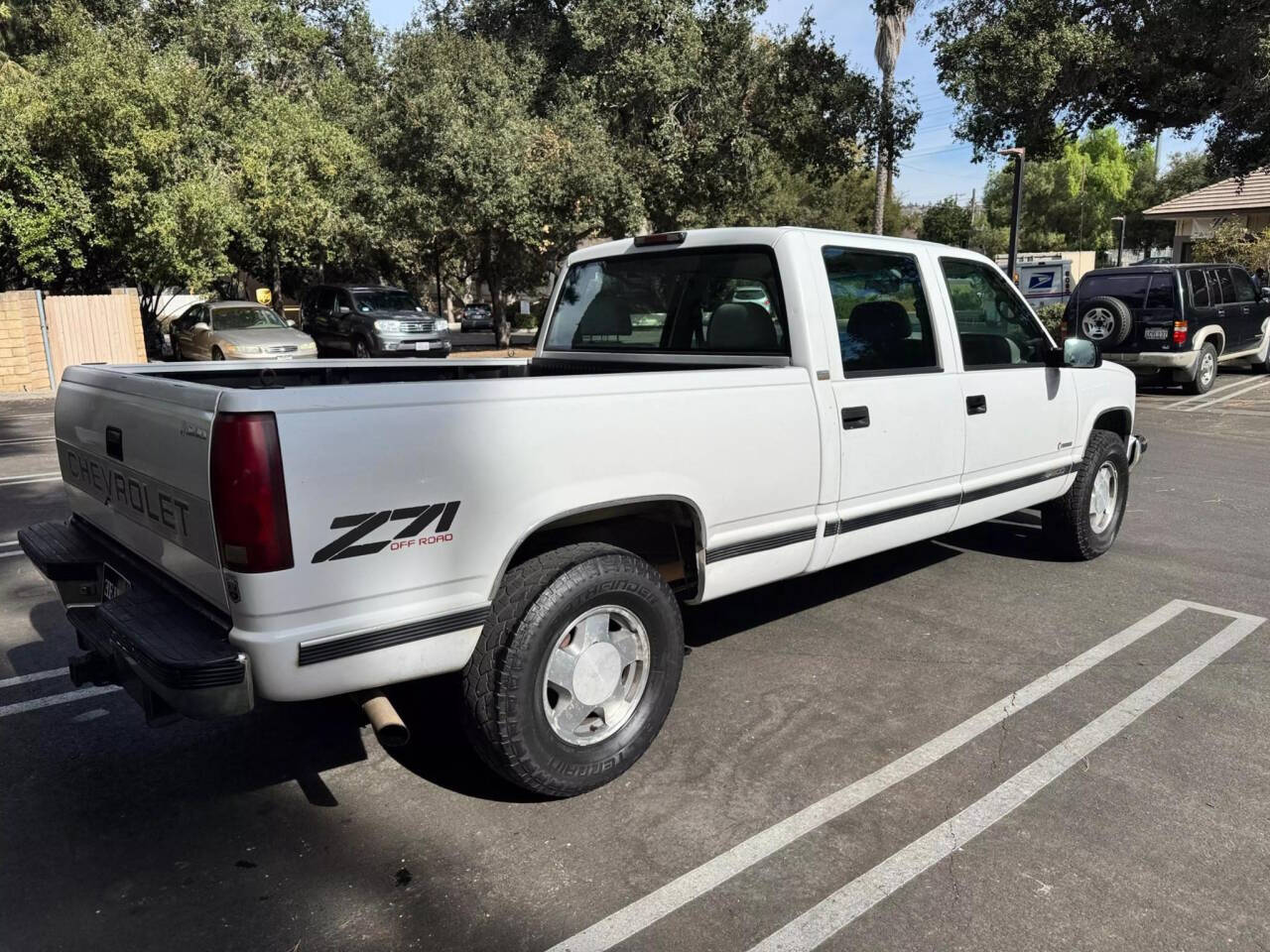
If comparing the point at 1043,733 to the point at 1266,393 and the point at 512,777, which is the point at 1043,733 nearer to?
the point at 512,777

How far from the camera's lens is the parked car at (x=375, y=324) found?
21.1 meters

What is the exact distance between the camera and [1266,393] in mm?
15125

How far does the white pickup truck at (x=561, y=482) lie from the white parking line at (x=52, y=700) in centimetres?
76

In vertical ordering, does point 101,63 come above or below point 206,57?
below

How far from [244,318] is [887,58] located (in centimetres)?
2179

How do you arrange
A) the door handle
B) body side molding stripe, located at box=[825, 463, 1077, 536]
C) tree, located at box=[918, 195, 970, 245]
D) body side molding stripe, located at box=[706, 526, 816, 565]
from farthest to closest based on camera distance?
tree, located at box=[918, 195, 970, 245], body side molding stripe, located at box=[825, 463, 1077, 536], the door handle, body side molding stripe, located at box=[706, 526, 816, 565]

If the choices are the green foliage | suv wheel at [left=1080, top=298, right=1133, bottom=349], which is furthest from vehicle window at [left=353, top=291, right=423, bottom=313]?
the green foliage

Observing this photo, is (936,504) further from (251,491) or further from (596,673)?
(251,491)

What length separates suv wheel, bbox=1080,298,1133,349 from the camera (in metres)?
14.2

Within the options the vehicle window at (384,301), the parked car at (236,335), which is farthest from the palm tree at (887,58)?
the parked car at (236,335)

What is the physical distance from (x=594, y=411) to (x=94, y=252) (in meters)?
20.3

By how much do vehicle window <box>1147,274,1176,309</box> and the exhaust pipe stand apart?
14.8 metres

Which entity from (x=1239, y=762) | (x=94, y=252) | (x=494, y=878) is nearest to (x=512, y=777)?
(x=494, y=878)

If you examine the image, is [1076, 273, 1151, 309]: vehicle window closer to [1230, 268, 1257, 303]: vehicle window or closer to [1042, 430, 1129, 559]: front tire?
[1230, 268, 1257, 303]: vehicle window
